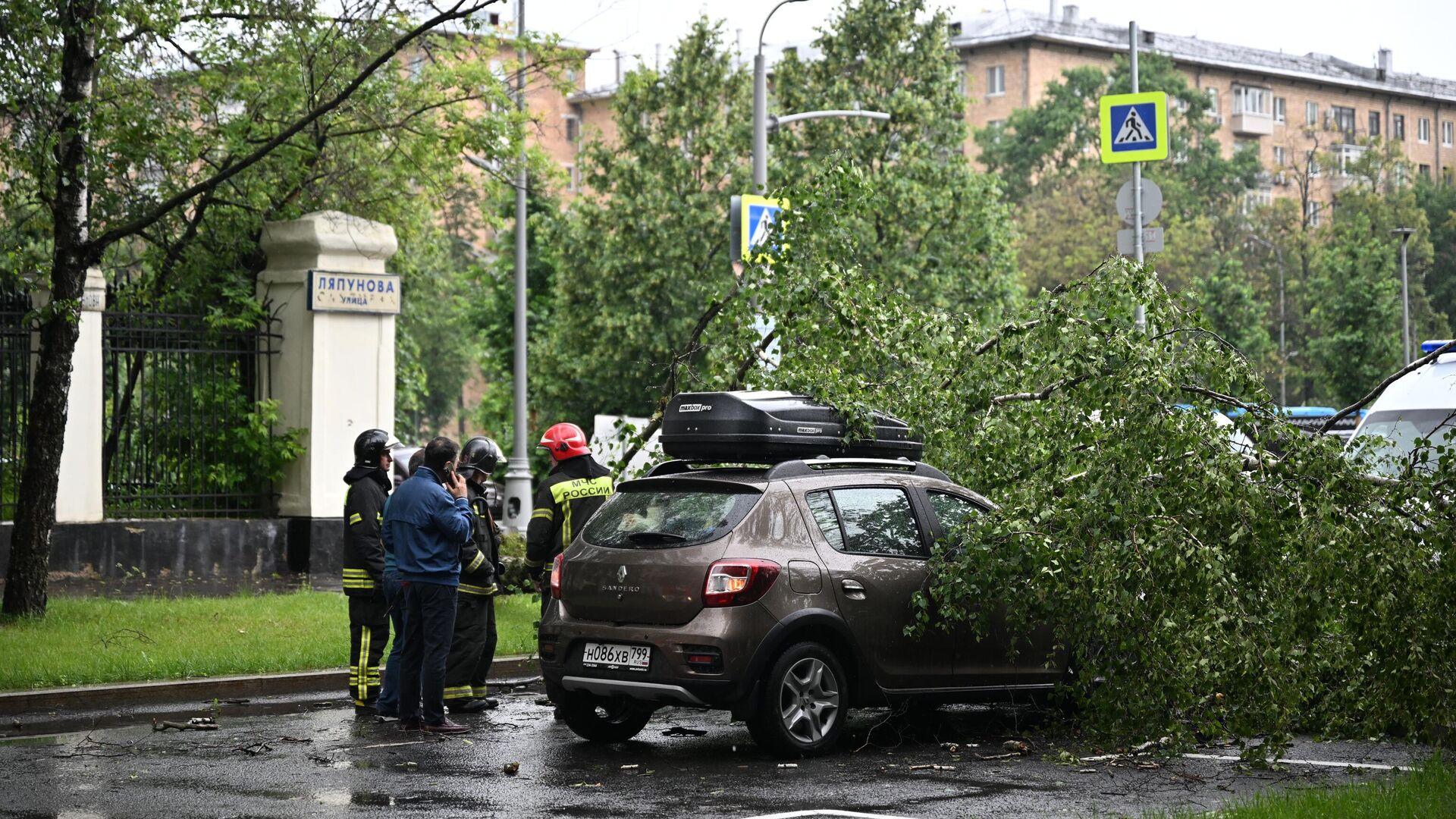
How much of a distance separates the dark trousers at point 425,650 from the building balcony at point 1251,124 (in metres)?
79.4

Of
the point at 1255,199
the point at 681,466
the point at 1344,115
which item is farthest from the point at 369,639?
the point at 1344,115

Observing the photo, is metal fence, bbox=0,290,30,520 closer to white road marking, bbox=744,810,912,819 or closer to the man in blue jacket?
the man in blue jacket

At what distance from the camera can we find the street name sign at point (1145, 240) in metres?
23.2

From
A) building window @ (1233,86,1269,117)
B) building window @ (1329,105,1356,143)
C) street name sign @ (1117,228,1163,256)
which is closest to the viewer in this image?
street name sign @ (1117,228,1163,256)

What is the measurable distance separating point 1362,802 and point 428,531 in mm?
5120

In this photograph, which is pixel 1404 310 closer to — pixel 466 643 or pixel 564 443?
pixel 564 443

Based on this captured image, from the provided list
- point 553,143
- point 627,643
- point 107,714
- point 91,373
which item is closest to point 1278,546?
point 627,643

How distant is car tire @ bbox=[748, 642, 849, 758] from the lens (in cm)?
873

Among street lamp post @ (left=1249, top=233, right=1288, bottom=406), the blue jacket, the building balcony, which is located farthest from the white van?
the building balcony

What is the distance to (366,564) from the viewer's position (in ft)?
35.7

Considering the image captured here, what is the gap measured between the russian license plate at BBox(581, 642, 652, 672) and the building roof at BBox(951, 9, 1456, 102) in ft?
212

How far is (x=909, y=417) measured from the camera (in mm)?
11055

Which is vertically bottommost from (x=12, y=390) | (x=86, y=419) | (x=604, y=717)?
(x=604, y=717)

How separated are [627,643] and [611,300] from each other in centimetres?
2809
